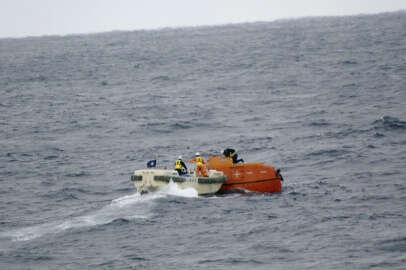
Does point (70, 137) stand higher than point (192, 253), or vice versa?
point (70, 137)

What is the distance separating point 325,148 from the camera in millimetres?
39438

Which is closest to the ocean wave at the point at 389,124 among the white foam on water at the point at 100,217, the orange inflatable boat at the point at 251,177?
the orange inflatable boat at the point at 251,177

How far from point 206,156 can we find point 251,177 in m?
7.97

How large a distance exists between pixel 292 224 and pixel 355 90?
36.1m

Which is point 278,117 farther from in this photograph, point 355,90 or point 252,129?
point 355,90

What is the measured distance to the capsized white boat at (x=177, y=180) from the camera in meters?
31.2

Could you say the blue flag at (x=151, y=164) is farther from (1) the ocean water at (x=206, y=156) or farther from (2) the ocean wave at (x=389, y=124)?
(2) the ocean wave at (x=389, y=124)

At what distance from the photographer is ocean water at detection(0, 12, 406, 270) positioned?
24062 mm

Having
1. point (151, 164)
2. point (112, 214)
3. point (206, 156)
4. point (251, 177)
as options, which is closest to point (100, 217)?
point (112, 214)

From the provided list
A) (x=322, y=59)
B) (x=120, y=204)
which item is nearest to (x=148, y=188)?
(x=120, y=204)

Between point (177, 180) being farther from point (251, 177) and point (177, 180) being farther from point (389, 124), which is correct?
point (389, 124)

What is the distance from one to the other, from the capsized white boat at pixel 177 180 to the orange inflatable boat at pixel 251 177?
0.49 metres

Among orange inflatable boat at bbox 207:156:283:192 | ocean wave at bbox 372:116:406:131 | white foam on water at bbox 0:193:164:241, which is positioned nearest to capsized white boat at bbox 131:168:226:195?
orange inflatable boat at bbox 207:156:283:192

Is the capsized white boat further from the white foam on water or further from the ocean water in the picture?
the white foam on water
